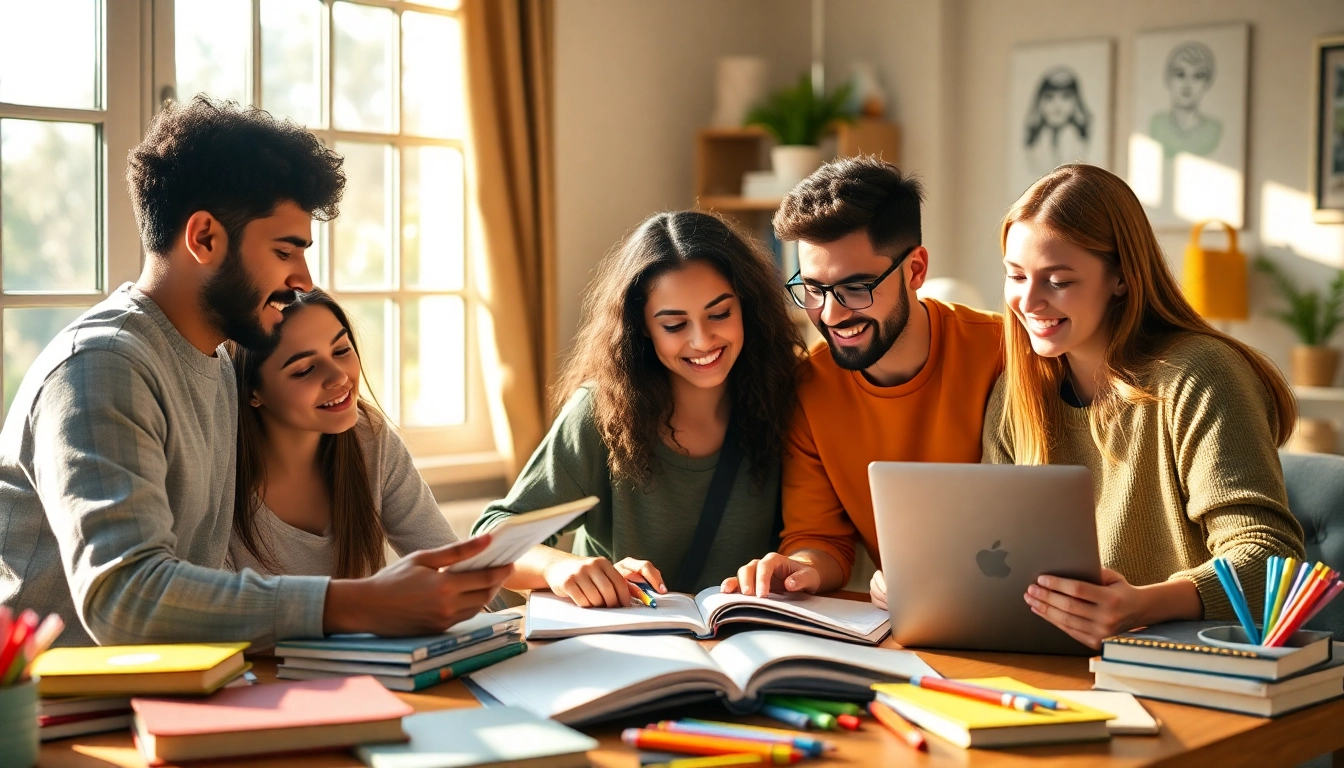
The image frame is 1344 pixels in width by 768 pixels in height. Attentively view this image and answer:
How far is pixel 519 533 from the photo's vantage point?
54.8 inches

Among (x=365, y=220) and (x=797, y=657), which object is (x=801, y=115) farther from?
(x=797, y=657)

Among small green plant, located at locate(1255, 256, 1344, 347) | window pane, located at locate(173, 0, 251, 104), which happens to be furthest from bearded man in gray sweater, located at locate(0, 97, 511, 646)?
small green plant, located at locate(1255, 256, 1344, 347)

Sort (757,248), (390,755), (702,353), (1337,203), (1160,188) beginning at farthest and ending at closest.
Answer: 1. (1160,188)
2. (1337,203)
3. (757,248)
4. (702,353)
5. (390,755)

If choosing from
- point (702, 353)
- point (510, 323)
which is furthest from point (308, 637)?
point (510, 323)

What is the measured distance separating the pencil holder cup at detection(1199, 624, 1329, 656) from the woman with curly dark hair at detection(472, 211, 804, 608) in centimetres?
91

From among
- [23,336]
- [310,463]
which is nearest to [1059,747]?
[310,463]

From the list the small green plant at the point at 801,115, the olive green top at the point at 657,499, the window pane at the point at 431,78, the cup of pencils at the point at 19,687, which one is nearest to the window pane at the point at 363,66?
the window pane at the point at 431,78

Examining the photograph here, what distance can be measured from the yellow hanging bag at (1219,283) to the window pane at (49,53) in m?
3.25

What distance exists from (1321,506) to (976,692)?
1037mm

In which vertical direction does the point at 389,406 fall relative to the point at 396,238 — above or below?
below

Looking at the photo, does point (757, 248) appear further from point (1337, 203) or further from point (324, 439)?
point (1337, 203)

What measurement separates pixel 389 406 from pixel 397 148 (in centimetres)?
81

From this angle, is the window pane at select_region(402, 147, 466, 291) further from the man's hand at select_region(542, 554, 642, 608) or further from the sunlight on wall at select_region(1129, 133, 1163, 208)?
the man's hand at select_region(542, 554, 642, 608)

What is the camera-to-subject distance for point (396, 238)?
3961mm
